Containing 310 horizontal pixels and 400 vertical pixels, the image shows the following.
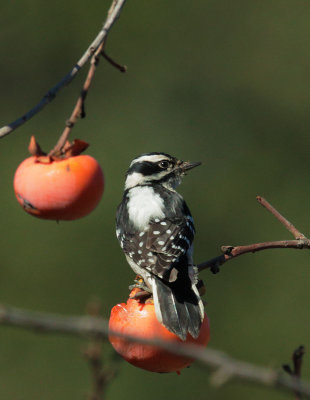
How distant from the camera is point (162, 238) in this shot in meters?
3.06

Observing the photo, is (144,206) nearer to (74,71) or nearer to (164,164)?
(164,164)

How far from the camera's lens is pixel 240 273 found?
722 cm

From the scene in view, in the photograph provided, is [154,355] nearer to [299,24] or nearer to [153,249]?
[153,249]

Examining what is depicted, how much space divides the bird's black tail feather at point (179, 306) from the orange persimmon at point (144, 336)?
2 centimetres

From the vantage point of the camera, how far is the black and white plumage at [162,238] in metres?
2.42

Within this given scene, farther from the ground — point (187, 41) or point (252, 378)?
point (252, 378)

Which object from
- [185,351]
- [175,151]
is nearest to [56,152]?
[185,351]

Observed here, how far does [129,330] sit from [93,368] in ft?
3.52

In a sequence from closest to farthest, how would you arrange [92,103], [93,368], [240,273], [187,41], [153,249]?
[93,368] → [153,249] → [240,273] → [92,103] → [187,41]

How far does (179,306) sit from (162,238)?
1.85 feet

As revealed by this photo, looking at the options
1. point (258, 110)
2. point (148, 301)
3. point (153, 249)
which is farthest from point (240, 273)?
point (148, 301)

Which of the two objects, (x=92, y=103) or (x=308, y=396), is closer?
(x=308, y=396)

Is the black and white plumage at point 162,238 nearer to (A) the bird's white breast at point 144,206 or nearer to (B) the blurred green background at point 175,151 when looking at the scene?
(A) the bird's white breast at point 144,206

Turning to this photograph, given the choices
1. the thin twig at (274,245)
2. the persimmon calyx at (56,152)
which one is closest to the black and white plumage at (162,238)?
A: the thin twig at (274,245)
